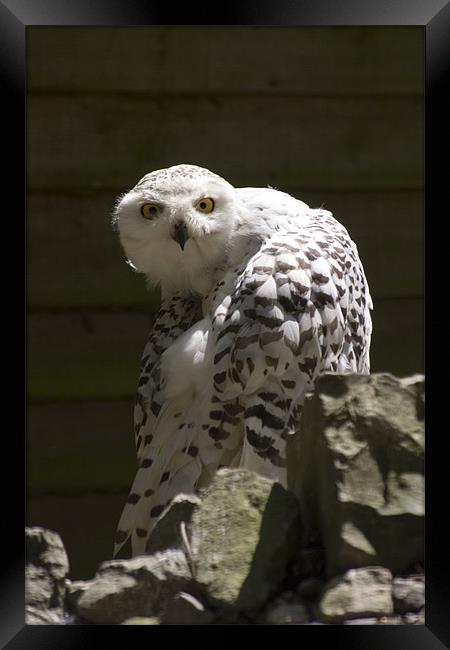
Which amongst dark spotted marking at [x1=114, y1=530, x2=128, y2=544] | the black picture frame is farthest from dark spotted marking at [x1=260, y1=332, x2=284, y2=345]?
the black picture frame

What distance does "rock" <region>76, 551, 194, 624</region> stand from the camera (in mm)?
1310

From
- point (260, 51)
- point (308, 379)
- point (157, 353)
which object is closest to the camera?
point (308, 379)

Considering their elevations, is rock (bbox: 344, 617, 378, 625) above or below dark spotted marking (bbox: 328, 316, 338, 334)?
below

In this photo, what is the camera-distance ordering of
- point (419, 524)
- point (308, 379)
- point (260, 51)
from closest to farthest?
point (419, 524) < point (308, 379) < point (260, 51)

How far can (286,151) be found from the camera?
3.08m

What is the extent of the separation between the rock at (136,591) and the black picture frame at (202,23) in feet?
0.26

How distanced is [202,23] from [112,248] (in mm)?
1670

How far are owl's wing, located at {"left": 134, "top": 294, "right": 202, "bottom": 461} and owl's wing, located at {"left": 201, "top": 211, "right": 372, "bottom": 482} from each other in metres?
0.15

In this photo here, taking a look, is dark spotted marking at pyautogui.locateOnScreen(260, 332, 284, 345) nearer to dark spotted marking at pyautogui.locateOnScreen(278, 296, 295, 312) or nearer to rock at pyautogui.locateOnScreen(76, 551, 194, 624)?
dark spotted marking at pyautogui.locateOnScreen(278, 296, 295, 312)

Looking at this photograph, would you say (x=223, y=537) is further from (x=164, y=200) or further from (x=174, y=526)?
(x=164, y=200)

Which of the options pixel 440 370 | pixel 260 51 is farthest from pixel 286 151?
pixel 440 370

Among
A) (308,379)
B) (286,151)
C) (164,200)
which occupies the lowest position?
(308,379)

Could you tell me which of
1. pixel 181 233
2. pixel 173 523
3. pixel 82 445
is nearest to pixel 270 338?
pixel 181 233

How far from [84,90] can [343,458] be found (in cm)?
190
